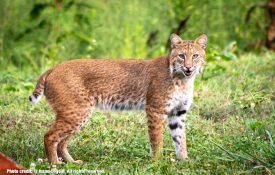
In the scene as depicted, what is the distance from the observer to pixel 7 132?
7.62m

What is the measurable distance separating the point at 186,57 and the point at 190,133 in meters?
1.02

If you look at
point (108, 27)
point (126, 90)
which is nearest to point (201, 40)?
point (126, 90)

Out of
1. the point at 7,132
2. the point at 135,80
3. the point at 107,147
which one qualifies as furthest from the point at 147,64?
the point at 7,132

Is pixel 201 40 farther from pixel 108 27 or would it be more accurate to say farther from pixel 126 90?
pixel 108 27

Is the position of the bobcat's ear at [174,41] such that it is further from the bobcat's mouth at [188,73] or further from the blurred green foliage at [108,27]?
the blurred green foliage at [108,27]

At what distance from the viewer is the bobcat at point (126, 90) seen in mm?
6945

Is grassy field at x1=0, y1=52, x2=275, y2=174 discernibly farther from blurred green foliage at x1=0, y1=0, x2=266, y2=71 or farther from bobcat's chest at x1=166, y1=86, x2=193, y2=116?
blurred green foliage at x1=0, y1=0, x2=266, y2=71

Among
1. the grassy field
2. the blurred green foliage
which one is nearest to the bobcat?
the grassy field

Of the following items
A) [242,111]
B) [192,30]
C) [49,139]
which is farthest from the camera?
[192,30]

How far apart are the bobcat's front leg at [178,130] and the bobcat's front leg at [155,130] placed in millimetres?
232

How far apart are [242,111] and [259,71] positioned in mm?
2141

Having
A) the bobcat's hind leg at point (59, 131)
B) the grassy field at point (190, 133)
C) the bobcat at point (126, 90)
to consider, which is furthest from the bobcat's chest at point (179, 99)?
the bobcat's hind leg at point (59, 131)

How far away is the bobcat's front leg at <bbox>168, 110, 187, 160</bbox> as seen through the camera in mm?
7172

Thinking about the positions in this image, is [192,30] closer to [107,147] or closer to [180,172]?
[107,147]
